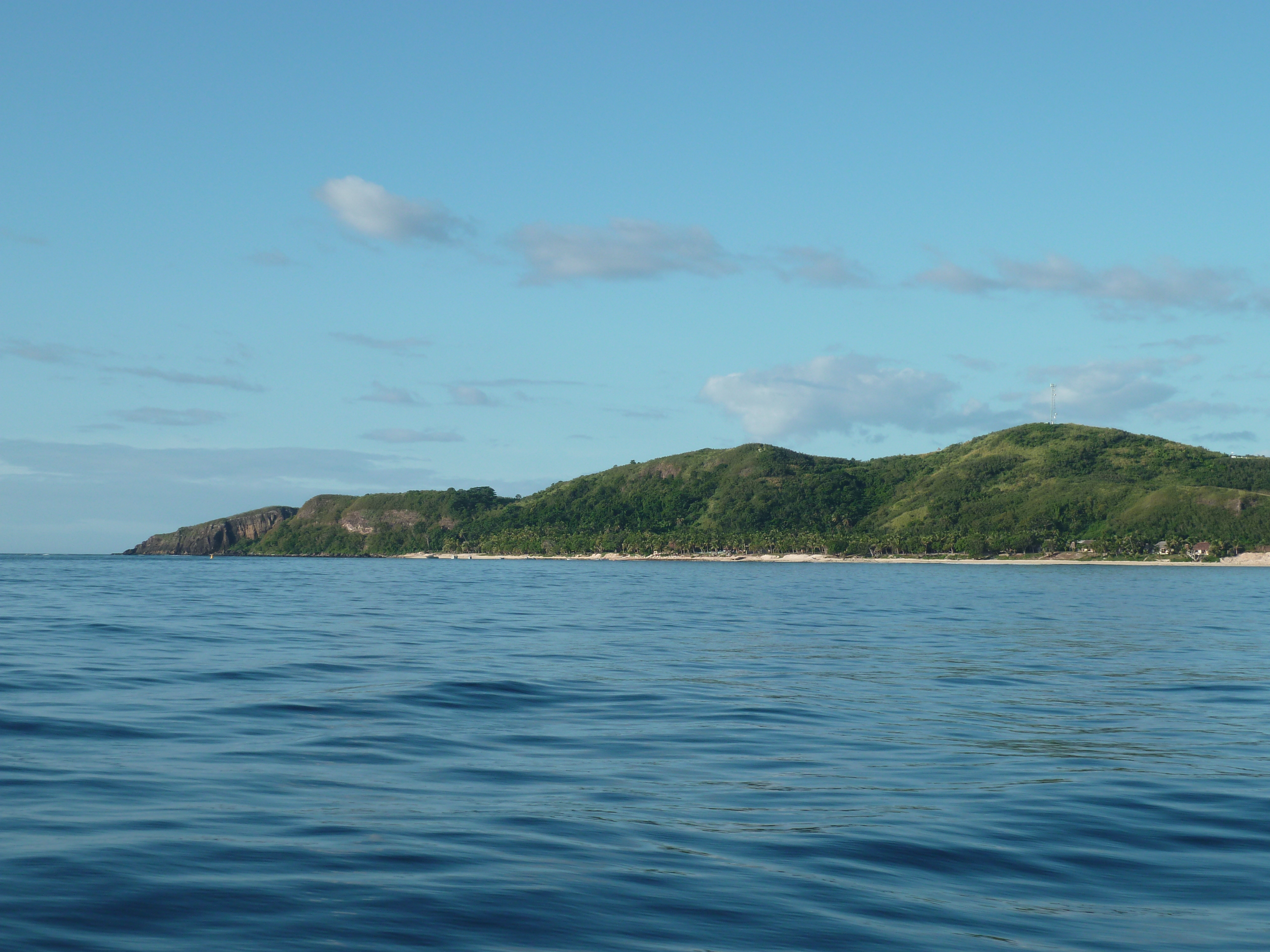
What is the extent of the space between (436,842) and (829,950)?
4.47m

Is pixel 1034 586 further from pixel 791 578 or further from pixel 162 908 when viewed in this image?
pixel 162 908

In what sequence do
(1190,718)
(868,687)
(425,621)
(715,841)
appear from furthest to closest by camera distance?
(425,621), (868,687), (1190,718), (715,841)

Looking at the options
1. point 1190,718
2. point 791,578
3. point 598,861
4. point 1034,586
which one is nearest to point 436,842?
point 598,861

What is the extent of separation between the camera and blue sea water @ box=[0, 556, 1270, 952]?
29.6 ft

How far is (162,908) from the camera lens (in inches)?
350

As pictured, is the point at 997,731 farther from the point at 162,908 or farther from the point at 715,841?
the point at 162,908

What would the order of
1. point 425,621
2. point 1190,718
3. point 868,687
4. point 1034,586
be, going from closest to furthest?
point 1190,718, point 868,687, point 425,621, point 1034,586

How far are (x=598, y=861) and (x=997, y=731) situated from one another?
1118 centimetres

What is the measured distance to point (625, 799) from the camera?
13508 mm

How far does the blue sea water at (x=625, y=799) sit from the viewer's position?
902 cm

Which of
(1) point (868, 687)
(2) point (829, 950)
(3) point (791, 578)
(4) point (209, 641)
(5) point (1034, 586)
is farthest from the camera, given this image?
(3) point (791, 578)

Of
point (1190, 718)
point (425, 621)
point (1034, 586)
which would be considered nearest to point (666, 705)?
point (1190, 718)

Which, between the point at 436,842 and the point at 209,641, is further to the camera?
the point at 209,641

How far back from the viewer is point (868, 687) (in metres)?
26.0
